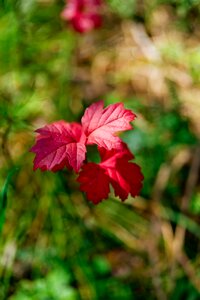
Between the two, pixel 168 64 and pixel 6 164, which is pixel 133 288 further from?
pixel 168 64

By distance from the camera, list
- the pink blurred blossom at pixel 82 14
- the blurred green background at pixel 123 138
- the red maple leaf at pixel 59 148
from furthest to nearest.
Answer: the pink blurred blossom at pixel 82 14, the blurred green background at pixel 123 138, the red maple leaf at pixel 59 148

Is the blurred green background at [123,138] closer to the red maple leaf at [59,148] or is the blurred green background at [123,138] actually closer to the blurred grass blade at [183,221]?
the blurred grass blade at [183,221]

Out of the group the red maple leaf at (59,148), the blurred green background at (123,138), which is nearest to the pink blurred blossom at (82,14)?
the blurred green background at (123,138)

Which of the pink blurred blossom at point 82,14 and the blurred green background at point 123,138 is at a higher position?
the pink blurred blossom at point 82,14

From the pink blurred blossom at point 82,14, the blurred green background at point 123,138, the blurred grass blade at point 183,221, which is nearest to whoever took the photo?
the blurred green background at point 123,138

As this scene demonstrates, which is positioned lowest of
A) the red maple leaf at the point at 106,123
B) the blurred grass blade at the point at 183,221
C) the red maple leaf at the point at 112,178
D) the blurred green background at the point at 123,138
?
the blurred grass blade at the point at 183,221

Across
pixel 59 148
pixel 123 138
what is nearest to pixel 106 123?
pixel 59 148

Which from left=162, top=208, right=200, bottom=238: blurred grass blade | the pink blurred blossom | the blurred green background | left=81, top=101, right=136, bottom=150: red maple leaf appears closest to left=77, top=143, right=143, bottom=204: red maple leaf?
left=81, top=101, right=136, bottom=150: red maple leaf

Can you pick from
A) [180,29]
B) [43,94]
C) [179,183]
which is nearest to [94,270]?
[179,183]
